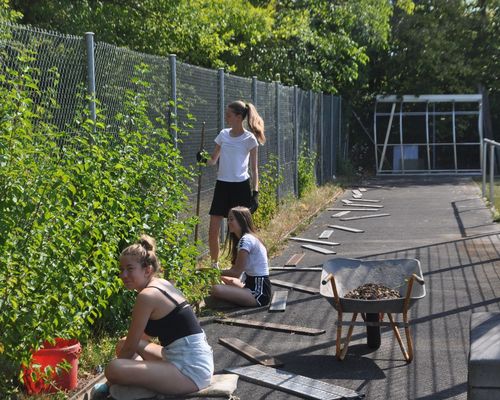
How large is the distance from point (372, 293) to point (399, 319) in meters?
1.39

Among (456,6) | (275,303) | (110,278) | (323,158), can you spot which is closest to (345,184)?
(323,158)

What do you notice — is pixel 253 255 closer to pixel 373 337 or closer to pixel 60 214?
pixel 373 337

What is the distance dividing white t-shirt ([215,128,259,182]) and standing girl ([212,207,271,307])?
4.80ft

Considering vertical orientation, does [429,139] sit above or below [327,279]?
above

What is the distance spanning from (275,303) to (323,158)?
16545 millimetres

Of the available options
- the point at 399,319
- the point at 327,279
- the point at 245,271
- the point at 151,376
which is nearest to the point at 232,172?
the point at 245,271

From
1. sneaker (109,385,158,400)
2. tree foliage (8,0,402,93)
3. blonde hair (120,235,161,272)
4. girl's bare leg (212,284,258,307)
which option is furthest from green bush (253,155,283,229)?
sneaker (109,385,158,400)

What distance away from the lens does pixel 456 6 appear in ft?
106

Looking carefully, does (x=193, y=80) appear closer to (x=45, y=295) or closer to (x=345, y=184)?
(x=45, y=295)

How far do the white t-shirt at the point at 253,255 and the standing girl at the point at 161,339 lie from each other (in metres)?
2.80

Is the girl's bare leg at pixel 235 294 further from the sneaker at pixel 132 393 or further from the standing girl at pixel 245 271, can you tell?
the sneaker at pixel 132 393

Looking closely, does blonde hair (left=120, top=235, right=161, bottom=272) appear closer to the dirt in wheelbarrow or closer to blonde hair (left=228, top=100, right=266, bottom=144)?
the dirt in wheelbarrow

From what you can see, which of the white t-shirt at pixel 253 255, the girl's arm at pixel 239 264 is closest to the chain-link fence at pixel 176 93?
the white t-shirt at pixel 253 255

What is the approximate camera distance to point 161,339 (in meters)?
6.07
